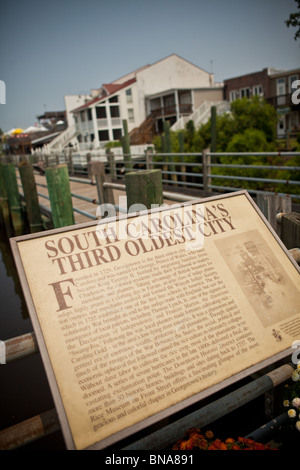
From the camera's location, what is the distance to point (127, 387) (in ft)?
4.83

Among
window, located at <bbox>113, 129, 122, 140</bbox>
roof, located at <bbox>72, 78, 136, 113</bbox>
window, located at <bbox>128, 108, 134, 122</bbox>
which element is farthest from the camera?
window, located at <bbox>113, 129, 122, 140</bbox>

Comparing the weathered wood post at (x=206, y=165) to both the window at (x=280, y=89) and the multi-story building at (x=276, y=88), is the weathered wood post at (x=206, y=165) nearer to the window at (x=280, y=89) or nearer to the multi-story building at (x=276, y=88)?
the multi-story building at (x=276, y=88)

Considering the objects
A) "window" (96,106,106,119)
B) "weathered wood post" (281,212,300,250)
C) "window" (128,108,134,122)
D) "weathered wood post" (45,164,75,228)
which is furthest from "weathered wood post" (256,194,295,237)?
"window" (96,106,106,119)

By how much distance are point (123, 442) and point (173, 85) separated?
1531 inches

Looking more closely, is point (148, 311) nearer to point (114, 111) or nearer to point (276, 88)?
point (276, 88)

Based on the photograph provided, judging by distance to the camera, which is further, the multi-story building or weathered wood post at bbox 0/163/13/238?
the multi-story building

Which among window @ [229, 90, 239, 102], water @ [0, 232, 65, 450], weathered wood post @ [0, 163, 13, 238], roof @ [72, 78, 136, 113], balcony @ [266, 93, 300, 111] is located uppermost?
roof @ [72, 78, 136, 113]

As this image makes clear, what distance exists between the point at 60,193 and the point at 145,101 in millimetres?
34838

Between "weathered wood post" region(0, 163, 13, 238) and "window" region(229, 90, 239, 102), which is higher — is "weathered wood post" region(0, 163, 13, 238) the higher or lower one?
the lower one

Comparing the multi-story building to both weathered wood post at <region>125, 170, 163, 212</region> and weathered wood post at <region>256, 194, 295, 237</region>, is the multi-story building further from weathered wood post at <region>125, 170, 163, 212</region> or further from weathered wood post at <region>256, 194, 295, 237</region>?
weathered wood post at <region>125, 170, 163, 212</region>

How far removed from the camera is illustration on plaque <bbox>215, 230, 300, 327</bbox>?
75.2 inches

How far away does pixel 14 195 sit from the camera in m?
10.9

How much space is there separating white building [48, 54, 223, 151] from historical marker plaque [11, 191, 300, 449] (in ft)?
109

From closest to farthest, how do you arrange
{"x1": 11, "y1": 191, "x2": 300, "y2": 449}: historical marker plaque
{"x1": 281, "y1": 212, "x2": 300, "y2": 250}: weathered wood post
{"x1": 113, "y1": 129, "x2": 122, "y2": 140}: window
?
{"x1": 11, "y1": 191, "x2": 300, "y2": 449}: historical marker plaque < {"x1": 281, "y1": 212, "x2": 300, "y2": 250}: weathered wood post < {"x1": 113, "y1": 129, "x2": 122, "y2": 140}: window
